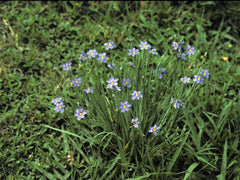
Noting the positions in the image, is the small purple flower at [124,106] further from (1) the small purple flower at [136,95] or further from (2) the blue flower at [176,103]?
(2) the blue flower at [176,103]

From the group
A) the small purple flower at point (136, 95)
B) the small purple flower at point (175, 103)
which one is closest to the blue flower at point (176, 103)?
the small purple flower at point (175, 103)

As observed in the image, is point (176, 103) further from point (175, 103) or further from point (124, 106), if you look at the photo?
point (124, 106)

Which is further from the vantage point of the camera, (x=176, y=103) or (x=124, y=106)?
(x=176, y=103)

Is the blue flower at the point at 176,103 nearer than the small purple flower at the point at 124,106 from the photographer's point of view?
No

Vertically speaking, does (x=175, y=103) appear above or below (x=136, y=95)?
below

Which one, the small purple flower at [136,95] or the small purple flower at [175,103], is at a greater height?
the small purple flower at [136,95]

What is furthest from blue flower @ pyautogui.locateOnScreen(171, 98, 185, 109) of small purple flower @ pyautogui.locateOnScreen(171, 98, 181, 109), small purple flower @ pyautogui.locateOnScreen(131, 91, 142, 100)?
small purple flower @ pyautogui.locateOnScreen(131, 91, 142, 100)

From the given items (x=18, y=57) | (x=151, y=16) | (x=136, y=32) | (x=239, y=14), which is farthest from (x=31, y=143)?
(x=239, y=14)

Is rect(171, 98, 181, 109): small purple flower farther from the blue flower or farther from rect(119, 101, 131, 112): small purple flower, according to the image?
rect(119, 101, 131, 112): small purple flower

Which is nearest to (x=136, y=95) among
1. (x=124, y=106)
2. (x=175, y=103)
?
(x=124, y=106)
